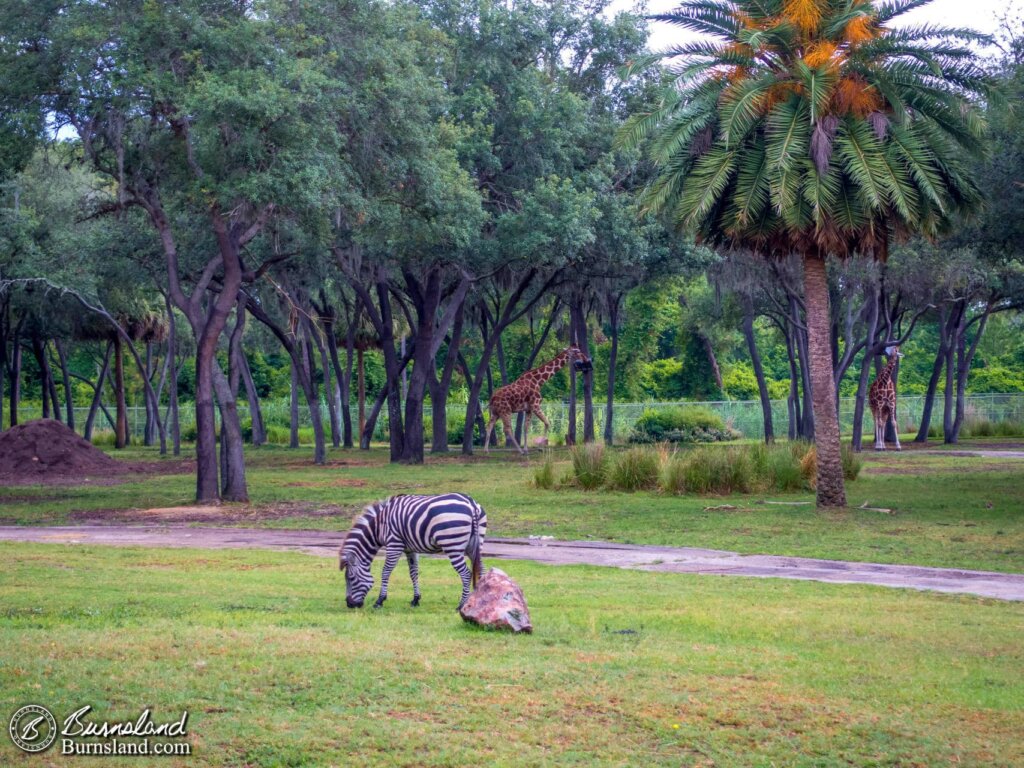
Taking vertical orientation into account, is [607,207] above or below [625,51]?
Result: below

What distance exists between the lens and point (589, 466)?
27.9 metres

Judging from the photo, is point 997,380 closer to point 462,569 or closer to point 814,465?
point 814,465

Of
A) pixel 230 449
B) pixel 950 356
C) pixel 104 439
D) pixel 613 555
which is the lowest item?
pixel 613 555

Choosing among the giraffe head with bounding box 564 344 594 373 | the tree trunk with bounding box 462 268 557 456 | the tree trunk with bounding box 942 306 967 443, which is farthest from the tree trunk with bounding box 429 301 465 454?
the tree trunk with bounding box 942 306 967 443

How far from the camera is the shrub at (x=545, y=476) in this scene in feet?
92.5

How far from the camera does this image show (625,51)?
39.2 m

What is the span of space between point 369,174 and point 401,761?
21.2 m

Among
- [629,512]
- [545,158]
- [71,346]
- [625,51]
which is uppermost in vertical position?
[625,51]

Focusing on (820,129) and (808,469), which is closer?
(820,129)

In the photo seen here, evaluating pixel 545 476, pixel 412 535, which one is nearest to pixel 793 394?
pixel 545 476

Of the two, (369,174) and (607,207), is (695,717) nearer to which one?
Result: (369,174)

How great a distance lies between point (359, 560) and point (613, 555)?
5.86 meters

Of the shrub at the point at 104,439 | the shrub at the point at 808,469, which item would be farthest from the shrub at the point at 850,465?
the shrub at the point at 104,439

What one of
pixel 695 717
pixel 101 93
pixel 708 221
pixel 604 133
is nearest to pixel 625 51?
pixel 604 133
